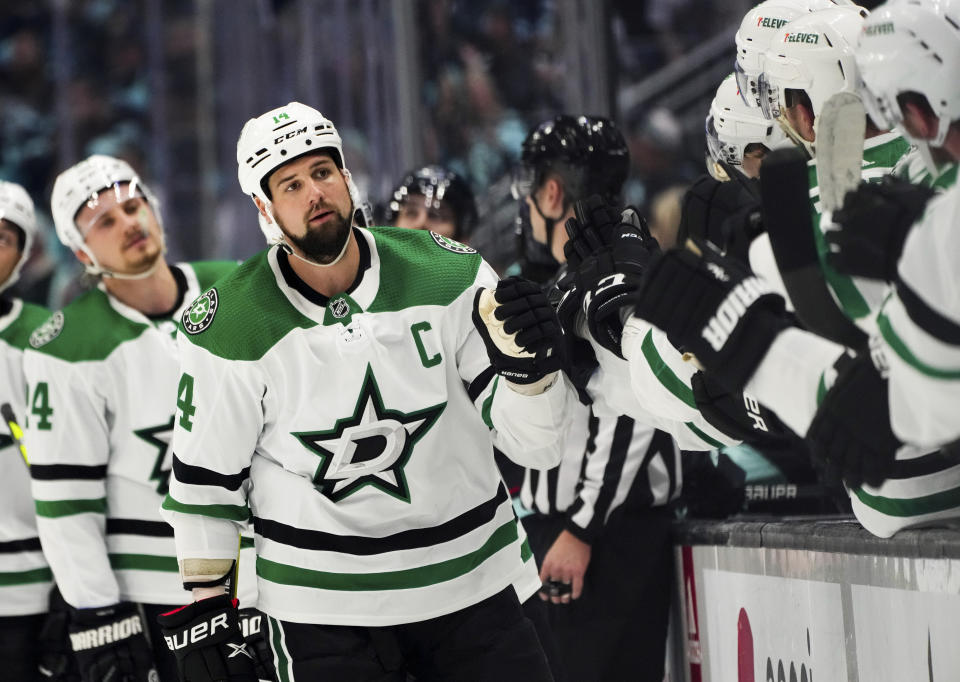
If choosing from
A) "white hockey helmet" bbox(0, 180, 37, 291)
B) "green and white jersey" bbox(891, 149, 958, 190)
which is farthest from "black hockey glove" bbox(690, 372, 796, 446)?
"white hockey helmet" bbox(0, 180, 37, 291)

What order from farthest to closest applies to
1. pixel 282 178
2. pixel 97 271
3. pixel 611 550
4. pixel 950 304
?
pixel 97 271 < pixel 611 550 < pixel 282 178 < pixel 950 304

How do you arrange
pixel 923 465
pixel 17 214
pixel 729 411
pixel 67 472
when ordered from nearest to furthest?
pixel 923 465 < pixel 729 411 < pixel 67 472 < pixel 17 214

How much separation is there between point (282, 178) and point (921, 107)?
1.44 metres

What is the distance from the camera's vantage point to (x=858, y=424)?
1668 mm

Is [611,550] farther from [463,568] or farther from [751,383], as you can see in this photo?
[751,383]

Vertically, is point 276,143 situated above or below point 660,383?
above

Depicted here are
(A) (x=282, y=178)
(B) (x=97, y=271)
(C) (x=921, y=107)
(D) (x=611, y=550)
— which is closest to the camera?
(C) (x=921, y=107)

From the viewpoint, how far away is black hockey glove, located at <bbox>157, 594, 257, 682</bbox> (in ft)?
8.57

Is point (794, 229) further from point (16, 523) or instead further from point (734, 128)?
point (16, 523)

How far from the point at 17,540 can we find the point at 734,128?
233 cm

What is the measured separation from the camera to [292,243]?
2.71 metres

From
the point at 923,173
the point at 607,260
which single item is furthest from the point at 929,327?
the point at 607,260

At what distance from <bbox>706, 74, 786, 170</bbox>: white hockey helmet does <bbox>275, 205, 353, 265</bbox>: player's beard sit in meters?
0.87

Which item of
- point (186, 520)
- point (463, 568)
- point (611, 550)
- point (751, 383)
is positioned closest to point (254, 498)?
point (186, 520)
